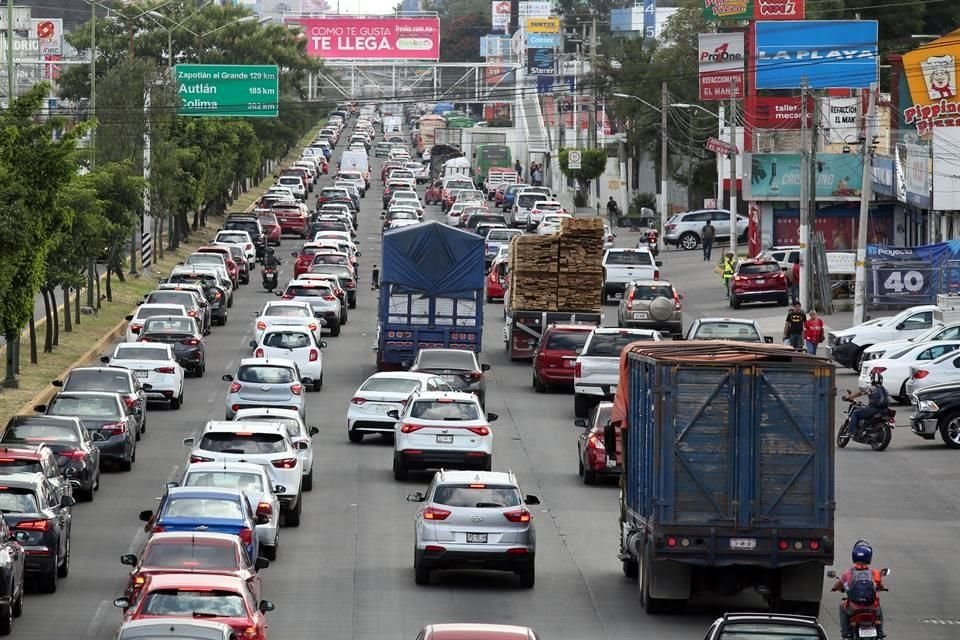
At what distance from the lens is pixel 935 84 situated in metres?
61.8

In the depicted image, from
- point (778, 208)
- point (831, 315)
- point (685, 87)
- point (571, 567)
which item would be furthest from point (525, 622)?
point (685, 87)

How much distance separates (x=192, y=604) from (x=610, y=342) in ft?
76.6

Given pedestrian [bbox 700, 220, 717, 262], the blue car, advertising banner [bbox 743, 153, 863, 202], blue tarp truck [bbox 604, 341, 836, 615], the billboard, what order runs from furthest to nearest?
the billboard, pedestrian [bbox 700, 220, 717, 262], advertising banner [bbox 743, 153, 863, 202], the blue car, blue tarp truck [bbox 604, 341, 836, 615]

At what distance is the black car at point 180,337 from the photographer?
44531 millimetres

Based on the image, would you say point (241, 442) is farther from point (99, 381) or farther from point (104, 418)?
point (99, 381)

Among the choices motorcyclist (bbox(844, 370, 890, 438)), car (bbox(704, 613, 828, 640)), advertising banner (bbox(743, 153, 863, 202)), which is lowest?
motorcyclist (bbox(844, 370, 890, 438))

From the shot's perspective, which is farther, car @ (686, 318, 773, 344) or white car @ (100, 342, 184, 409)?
car @ (686, 318, 773, 344)

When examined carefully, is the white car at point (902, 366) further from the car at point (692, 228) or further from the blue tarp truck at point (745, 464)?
the car at point (692, 228)

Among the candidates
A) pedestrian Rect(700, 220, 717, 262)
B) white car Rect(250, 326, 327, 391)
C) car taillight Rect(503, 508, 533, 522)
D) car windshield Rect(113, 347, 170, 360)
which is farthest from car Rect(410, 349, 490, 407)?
pedestrian Rect(700, 220, 717, 262)

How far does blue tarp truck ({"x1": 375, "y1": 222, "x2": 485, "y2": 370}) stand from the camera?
4494 centimetres

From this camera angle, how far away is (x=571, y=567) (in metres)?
25.8

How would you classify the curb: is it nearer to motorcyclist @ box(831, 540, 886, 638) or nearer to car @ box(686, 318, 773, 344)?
car @ box(686, 318, 773, 344)

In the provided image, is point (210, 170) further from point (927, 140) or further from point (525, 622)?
point (525, 622)

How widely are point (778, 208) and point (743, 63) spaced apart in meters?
8.75
